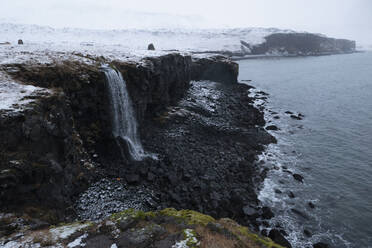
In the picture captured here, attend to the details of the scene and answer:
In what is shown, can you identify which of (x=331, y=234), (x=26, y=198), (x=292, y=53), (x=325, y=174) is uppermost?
(x=292, y=53)

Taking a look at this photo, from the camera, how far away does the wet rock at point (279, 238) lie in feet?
47.9

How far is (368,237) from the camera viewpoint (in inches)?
615

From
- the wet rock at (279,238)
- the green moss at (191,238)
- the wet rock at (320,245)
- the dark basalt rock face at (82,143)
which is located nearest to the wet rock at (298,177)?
the dark basalt rock face at (82,143)

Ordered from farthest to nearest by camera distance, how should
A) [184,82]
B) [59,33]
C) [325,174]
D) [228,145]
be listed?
[59,33] < [184,82] < [228,145] < [325,174]

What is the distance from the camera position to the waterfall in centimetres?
2155

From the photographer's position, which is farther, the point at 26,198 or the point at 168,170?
the point at 168,170

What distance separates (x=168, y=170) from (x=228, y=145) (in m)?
10.0

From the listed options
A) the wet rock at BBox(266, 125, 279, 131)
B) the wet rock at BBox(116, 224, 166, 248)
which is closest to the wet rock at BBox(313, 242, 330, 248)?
the wet rock at BBox(116, 224, 166, 248)

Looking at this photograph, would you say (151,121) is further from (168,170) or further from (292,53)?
(292,53)

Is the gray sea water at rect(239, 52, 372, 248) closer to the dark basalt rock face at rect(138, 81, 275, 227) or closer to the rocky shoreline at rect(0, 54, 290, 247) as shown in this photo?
the rocky shoreline at rect(0, 54, 290, 247)

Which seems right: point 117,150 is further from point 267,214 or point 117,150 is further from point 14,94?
point 267,214

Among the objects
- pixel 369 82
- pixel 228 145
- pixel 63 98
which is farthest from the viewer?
pixel 369 82

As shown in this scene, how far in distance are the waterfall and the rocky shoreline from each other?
80cm

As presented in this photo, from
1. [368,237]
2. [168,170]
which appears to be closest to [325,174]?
[368,237]
